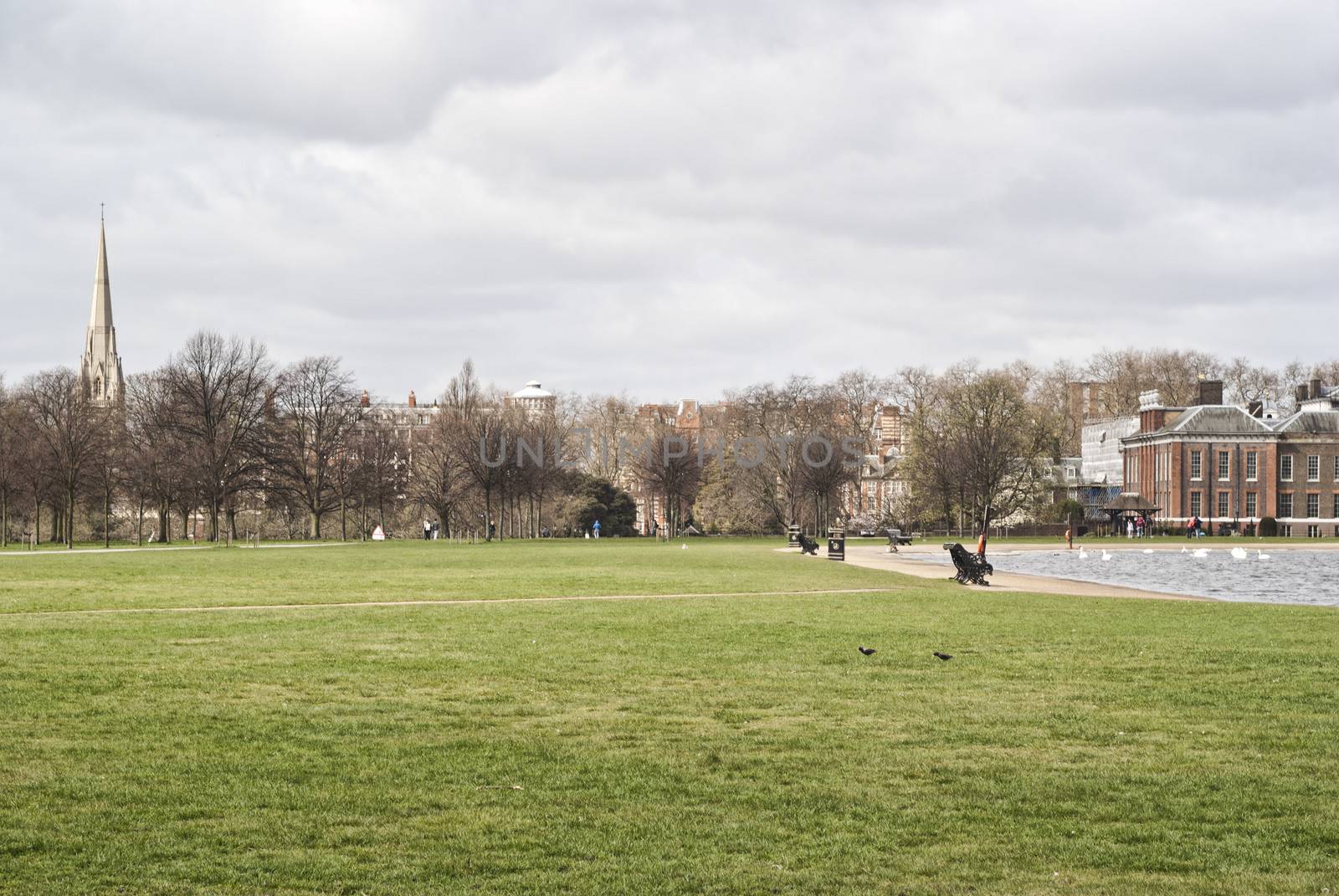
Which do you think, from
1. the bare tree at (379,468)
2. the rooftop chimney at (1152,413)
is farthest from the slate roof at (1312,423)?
the bare tree at (379,468)

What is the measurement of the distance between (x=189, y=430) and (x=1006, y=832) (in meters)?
77.6

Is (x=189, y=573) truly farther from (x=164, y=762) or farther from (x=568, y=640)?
(x=164, y=762)

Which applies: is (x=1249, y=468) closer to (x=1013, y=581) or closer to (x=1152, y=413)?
(x=1152, y=413)

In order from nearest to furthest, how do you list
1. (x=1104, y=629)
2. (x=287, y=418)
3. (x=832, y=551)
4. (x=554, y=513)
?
(x=1104, y=629) → (x=832, y=551) → (x=287, y=418) → (x=554, y=513)

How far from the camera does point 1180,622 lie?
21.9 metres

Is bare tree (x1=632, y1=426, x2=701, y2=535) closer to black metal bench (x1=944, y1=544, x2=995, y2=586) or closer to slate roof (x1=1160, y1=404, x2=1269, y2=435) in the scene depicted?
slate roof (x1=1160, y1=404, x2=1269, y2=435)

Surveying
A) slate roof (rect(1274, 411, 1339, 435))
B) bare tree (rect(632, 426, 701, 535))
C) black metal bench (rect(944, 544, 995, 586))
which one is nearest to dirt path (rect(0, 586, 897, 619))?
black metal bench (rect(944, 544, 995, 586))

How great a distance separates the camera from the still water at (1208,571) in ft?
111

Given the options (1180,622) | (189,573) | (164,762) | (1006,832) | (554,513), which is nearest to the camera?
(1006,832)

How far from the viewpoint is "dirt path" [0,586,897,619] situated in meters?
23.3

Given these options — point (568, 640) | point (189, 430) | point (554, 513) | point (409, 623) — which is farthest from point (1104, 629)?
point (554, 513)

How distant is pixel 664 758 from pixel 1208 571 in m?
40.2

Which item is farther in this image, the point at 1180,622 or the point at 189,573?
the point at 189,573

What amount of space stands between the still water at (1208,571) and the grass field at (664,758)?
13.5 m
